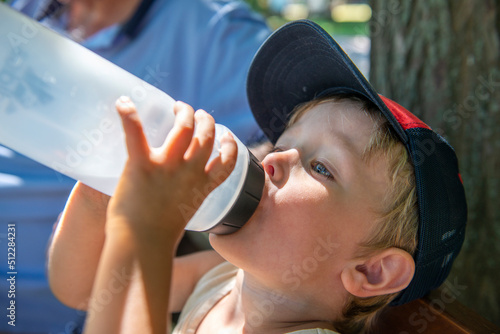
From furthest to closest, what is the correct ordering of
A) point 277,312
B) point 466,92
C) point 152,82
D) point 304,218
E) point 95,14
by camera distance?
point 95,14, point 152,82, point 466,92, point 277,312, point 304,218

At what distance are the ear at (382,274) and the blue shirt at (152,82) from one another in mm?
630

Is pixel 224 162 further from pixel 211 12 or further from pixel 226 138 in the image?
pixel 211 12

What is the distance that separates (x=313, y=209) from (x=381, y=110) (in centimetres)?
26

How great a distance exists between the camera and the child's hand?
2.51 ft

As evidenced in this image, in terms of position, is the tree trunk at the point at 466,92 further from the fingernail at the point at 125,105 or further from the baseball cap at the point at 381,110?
the fingernail at the point at 125,105

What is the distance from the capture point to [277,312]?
Result: 1.13 metres

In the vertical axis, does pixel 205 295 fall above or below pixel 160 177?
below

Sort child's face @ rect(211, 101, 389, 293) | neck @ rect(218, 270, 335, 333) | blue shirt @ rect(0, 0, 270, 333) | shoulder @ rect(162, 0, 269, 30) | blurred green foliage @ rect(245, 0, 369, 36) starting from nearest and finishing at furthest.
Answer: child's face @ rect(211, 101, 389, 293) < neck @ rect(218, 270, 335, 333) < blue shirt @ rect(0, 0, 270, 333) < shoulder @ rect(162, 0, 269, 30) < blurred green foliage @ rect(245, 0, 369, 36)

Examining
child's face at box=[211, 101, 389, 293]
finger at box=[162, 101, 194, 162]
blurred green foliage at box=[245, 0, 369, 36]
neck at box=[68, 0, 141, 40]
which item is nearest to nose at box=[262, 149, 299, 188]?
child's face at box=[211, 101, 389, 293]

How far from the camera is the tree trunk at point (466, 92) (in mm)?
1440

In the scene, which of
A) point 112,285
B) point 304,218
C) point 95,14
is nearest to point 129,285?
point 112,285

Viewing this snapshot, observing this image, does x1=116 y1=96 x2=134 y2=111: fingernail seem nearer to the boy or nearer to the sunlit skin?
the boy

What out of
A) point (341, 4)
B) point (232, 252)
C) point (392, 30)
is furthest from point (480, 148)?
point (341, 4)

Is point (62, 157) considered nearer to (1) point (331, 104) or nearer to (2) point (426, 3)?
(1) point (331, 104)
